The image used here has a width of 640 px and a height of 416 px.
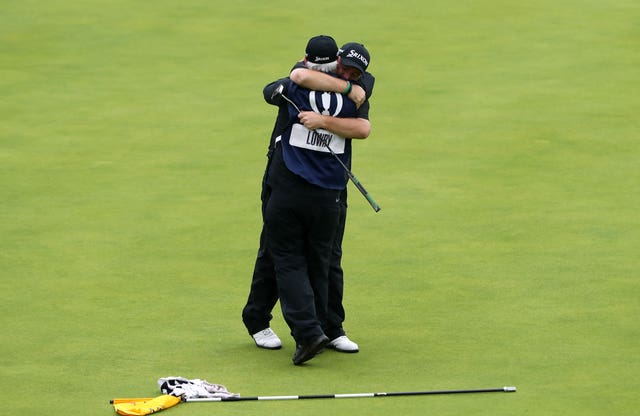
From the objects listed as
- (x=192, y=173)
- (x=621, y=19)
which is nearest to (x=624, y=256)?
(x=192, y=173)

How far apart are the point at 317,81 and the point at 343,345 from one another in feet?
5.74

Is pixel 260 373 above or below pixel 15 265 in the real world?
below

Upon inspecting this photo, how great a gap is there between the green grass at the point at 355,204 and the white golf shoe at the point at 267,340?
0.08m

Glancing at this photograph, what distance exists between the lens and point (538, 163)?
49.3 feet

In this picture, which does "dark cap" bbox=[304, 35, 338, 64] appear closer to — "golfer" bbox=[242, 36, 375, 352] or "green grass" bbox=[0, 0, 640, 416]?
"golfer" bbox=[242, 36, 375, 352]

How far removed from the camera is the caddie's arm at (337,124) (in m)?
9.68

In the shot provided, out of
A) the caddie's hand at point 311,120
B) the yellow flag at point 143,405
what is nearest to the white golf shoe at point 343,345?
the caddie's hand at point 311,120

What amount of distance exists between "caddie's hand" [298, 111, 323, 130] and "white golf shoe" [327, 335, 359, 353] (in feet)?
4.76

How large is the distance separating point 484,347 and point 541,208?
3.82 m

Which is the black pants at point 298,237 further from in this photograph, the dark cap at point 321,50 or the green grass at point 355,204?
the dark cap at point 321,50

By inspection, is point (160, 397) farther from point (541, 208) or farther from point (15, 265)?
point (541, 208)

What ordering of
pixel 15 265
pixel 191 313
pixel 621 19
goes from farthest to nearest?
pixel 621 19 < pixel 15 265 < pixel 191 313

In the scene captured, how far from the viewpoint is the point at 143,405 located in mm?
8742

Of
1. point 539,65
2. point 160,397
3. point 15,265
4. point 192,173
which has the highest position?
point 539,65
